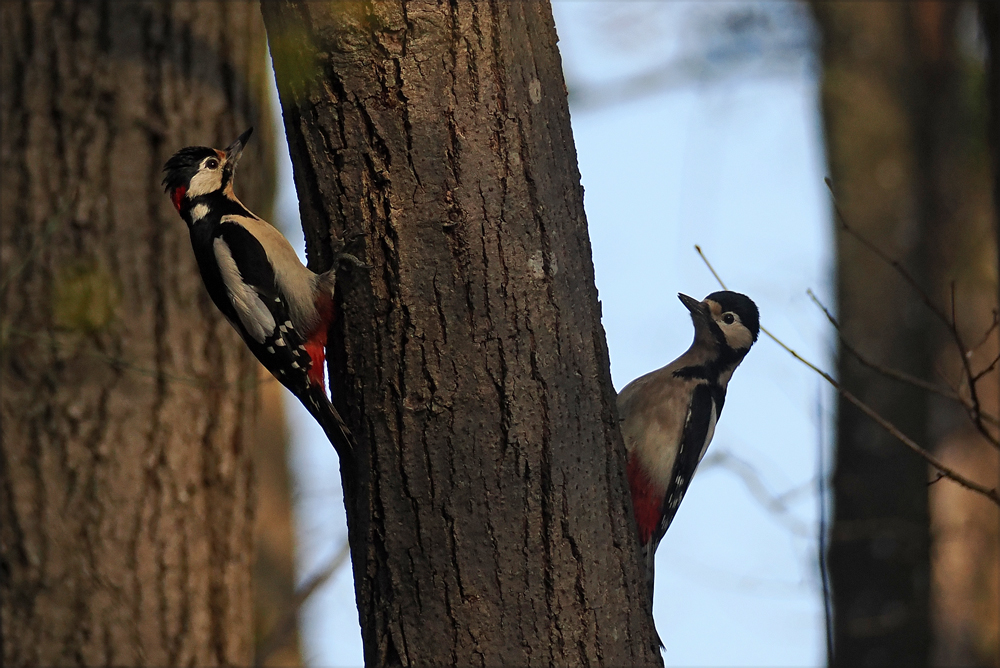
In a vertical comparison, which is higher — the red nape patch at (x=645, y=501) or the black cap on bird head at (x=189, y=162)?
the black cap on bird head at (x=189, y=162)

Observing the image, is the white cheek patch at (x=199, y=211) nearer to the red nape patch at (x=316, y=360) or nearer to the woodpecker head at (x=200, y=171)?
the woodpecker head at (x=200, y=171)

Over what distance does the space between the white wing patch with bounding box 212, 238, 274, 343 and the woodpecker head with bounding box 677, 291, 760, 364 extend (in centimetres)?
207

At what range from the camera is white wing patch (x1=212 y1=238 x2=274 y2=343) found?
3781 mm

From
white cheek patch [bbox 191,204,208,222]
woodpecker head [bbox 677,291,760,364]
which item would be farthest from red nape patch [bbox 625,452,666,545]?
white cheek patch [bbox 191,204,208,222]

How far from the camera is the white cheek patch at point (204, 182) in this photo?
4.05 metres

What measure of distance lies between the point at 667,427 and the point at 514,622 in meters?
2.48

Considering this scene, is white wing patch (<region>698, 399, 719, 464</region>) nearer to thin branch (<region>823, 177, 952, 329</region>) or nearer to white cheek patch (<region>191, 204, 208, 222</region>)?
thin branch (<region>823, 177, 952, 329</region>)

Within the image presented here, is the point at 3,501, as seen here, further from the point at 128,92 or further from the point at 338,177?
the point at 338,177

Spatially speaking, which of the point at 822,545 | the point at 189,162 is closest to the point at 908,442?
the point at 822,545

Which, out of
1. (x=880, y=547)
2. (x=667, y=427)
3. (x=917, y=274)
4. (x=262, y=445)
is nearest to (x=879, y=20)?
(x=917, y=274)

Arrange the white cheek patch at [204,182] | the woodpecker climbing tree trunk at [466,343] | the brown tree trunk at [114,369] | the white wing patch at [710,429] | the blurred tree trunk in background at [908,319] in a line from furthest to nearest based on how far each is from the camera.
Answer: the blurred tree trunk in background at [908,319]
the white wing patch at [710,429]
the white cheek patch at [204,182]
the brown tree trunk at [114,369]
the woodpecker climbing tree trunk at [466,343]

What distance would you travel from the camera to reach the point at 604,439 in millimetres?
2477

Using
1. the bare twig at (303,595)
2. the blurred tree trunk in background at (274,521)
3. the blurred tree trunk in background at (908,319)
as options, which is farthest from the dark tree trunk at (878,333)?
the blurred tree trunk in background at (274,521)

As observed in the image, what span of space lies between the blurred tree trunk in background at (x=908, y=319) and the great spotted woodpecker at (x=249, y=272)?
463 cm
